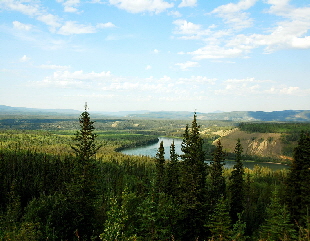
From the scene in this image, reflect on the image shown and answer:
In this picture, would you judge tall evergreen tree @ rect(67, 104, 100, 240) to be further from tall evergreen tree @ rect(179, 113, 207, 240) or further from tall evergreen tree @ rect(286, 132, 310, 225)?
tall evergreen tree @ rect(286, 132, 310, 225)

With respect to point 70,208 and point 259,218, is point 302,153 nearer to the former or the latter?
point 70,208

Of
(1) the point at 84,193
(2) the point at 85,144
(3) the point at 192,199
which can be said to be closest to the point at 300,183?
(3) the point at 192,199

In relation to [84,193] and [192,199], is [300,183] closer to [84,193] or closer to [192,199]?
[192,199]

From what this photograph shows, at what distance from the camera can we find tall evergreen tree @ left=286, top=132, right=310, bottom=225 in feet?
105

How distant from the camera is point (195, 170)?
1147 inches

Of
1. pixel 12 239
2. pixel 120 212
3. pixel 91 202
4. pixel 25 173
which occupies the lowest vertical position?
pixel 25 173

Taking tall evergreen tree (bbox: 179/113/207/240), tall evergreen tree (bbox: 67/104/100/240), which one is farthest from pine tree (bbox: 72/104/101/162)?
tall evergreen tree (bbox: 179/113/207/240)

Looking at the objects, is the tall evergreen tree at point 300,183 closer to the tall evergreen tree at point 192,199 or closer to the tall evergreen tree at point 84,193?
the tall evergreen tree at point 192,199

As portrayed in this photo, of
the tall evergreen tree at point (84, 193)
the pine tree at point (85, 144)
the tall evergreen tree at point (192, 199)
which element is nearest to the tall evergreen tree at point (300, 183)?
the tall evergreen tree at point (192, 199)

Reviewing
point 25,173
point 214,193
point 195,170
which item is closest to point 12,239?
point 195,170

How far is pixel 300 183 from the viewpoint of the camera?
33.4 m

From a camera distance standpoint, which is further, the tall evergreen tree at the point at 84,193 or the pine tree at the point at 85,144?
the pine tree at the point at 85,144

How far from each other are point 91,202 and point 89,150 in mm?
5928

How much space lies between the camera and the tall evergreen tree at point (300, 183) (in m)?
32.0
